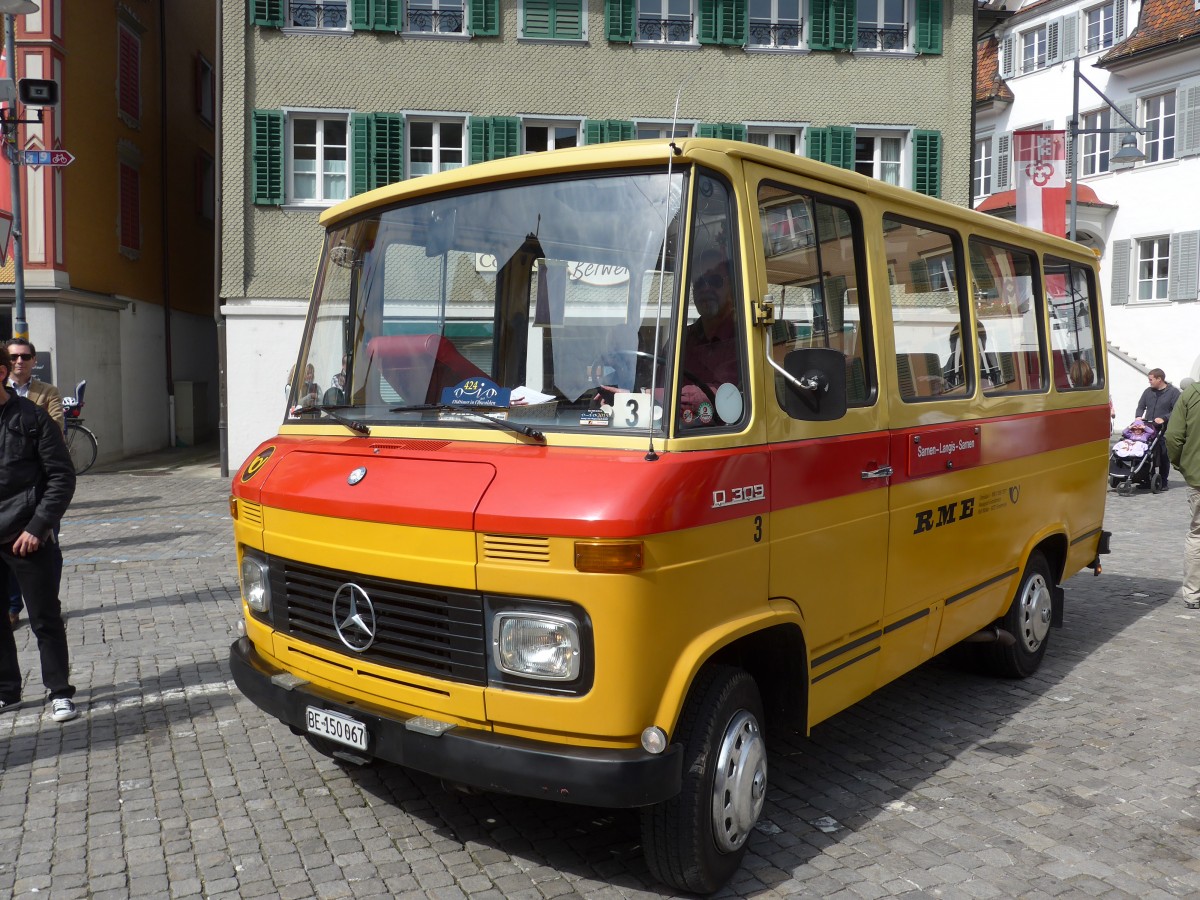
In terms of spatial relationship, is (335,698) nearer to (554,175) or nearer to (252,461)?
(252,461)

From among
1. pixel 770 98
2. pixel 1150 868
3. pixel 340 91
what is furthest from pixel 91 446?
pixel 1150 868

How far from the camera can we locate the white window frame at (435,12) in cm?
2070

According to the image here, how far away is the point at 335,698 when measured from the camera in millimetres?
4027

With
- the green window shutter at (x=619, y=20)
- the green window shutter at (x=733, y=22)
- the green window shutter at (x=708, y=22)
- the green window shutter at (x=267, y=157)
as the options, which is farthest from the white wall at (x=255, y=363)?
the green window shutter at (x=733, y=22)

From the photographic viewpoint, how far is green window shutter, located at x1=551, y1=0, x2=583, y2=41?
69.1 feet

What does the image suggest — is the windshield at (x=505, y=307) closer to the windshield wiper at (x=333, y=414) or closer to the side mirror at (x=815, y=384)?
the windshield wiper at (x=333, y=414)

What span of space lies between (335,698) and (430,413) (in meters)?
1.10

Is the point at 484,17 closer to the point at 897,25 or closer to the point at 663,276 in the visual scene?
the point at 897,25

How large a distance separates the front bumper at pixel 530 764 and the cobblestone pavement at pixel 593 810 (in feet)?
1.89

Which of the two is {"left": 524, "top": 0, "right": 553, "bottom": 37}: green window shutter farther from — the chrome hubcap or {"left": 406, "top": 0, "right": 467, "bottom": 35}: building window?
the chrome hubcap

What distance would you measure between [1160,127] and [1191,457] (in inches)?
974

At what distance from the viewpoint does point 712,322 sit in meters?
3.76

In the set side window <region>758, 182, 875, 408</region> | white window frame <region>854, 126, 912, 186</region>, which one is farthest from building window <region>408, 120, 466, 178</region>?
side window <region>758, 182, 875, 408</region>

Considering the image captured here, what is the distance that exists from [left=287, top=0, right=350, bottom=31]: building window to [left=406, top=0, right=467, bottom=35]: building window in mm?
1216
